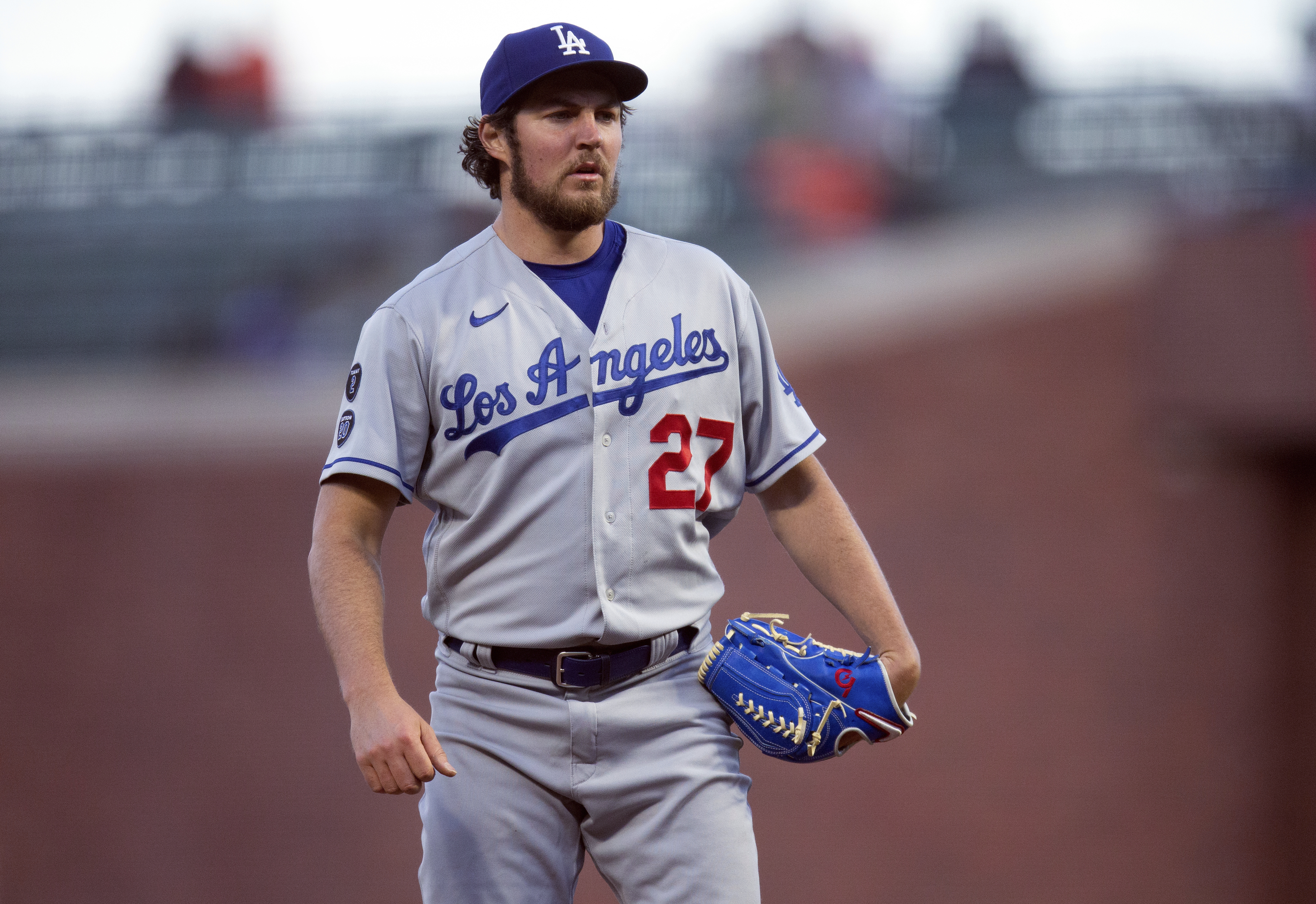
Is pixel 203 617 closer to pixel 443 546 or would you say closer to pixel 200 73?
pixel 200 73

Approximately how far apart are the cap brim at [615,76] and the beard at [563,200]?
0.12 m

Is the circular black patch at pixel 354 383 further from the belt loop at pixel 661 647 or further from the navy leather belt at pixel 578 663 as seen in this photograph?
the belt loop at pixel 661 647

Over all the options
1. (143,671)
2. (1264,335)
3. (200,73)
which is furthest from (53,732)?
(1264,335)

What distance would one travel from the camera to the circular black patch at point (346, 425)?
8.19ft

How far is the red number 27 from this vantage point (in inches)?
99.7

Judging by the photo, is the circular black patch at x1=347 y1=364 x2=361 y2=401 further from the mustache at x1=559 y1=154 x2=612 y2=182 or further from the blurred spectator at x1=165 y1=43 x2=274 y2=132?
the blurred spectator at x1=165 y1=43 x2=274 y2=132

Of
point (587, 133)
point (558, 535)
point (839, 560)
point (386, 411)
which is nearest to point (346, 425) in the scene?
point (386, 411)

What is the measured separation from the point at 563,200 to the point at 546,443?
438mm

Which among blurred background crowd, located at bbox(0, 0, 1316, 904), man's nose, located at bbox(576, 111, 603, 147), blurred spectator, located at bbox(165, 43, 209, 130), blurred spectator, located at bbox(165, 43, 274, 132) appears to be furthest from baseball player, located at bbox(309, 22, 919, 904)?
blurred spectator, located at bbox(165, 43, 209, 130)

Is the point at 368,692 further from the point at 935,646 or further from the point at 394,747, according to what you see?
the point at 935,646

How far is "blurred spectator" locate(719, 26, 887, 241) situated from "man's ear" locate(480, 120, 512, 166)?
5.15m

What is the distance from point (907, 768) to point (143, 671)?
399cm

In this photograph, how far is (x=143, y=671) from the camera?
7.59 m

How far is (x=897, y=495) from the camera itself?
7.34 m
